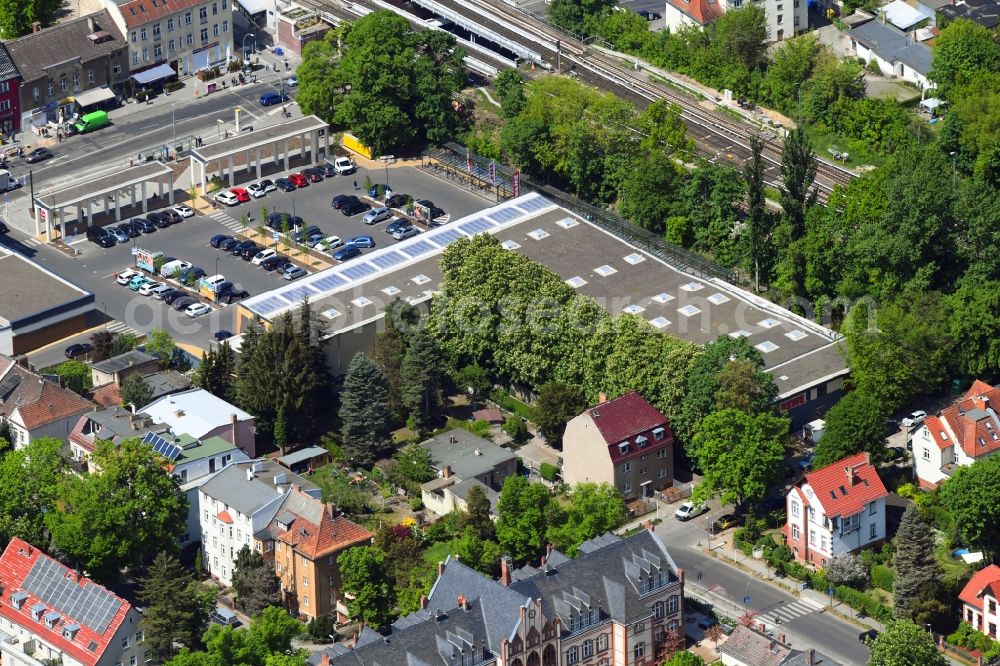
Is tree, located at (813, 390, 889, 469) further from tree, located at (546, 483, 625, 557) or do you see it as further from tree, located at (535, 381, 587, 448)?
tree, located at (535, 381, 587, 448)

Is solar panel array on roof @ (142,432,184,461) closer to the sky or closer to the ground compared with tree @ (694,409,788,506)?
closer to the ground

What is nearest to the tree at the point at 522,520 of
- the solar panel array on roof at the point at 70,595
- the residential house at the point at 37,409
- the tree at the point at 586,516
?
the tree at the point at 586,516

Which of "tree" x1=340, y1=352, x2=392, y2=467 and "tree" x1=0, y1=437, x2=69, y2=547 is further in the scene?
"tree" x1=340, y1=352, x2=392, y2=467

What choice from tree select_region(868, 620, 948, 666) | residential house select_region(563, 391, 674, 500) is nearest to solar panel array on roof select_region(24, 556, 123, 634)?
residential house select_region(563, 391, 674, 500)

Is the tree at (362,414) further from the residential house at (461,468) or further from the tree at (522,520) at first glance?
the tree at (522,520)

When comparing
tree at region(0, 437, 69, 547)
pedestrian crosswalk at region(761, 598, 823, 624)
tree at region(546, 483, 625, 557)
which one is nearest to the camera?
pedestrian crosswalk at region(761, 598, 823, 624)

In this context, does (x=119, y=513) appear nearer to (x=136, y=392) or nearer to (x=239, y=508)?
(x=239, y=508)

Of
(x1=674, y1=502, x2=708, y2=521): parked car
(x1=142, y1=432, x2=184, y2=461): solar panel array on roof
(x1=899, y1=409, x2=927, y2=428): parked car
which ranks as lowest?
(x1=674, y1=502, x2=708, y2=521): parked car

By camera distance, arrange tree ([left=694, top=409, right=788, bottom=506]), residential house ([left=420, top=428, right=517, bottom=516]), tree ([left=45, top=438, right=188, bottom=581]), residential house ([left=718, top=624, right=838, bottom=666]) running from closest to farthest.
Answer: residential house ([left=718, top=624, right=838, bottom=666])
tree ([left=45, top=438, right=188, bottom=581])
tree ([left=694, top=409, right=788, bottom=506])
residential house ([left=420, top=428, right=517, bottom=516])
